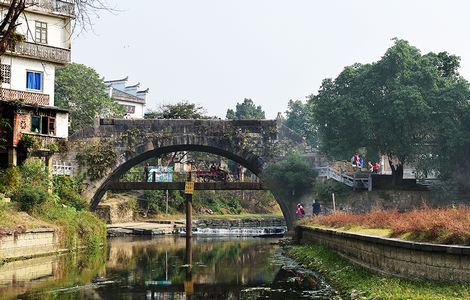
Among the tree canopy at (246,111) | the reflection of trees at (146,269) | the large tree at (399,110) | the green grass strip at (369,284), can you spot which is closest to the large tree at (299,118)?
the tree canopy at (246,111)

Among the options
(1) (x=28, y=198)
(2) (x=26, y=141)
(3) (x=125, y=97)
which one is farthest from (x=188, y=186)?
(3) (x=125, y=97)

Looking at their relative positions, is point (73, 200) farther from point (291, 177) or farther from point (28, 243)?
point (291, 177)

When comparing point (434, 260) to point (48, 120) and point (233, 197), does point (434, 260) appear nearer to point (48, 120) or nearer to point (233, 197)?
point (48, 120)

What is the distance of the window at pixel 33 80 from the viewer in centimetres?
3497

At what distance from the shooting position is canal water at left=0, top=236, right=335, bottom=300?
59.1 ft

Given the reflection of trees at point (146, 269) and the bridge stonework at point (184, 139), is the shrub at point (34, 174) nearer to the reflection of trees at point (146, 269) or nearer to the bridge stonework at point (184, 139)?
the reflection of trees at point (146, 269)

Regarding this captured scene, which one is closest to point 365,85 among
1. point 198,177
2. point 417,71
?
point 417,71

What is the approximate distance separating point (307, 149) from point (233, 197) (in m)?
29.6

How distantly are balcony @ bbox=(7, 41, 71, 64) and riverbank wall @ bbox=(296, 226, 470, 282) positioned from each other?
1993 cm

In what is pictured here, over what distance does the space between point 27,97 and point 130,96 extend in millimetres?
47324

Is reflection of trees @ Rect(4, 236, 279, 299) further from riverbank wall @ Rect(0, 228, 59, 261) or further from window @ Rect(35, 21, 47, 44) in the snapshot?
window @ Rect(35, 21, 47, 44)

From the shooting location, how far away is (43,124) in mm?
34781

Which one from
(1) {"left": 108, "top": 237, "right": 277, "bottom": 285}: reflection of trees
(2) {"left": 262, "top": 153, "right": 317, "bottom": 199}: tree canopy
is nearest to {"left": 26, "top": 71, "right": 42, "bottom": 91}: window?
(1) {"left": 108, "top": 237, "right": 277, "bottom": 285}: reflection of trees

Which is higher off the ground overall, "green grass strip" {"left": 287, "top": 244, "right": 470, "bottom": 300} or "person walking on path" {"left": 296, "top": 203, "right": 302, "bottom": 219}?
"person walking on path" {"left": 296, "top": 203, "right": 302, "bottom": 219}
